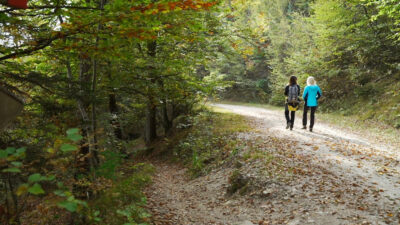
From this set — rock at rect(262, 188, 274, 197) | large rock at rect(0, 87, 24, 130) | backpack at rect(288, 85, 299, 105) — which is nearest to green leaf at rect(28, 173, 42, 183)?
large rock at rect(0, 87, 24, 130)

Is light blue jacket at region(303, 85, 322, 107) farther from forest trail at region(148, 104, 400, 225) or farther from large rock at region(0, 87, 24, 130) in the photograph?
large rock at region(0, 87, 24, 130)

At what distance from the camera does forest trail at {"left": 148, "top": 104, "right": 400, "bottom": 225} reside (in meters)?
5.32

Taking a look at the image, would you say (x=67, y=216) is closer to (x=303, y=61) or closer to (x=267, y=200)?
(x=267, y=200)

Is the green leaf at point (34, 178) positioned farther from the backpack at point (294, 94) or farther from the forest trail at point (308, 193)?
the backpack at point (294, 94)

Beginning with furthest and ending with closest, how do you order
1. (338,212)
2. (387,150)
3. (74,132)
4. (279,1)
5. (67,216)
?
(279,1), (387,150), (67,216), (338,212), (74,132)

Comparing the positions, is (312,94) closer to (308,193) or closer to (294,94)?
(294,94)

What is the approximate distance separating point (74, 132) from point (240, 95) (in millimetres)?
32881

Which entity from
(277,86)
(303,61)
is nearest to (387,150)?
(303,61)

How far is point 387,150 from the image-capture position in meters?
8.88

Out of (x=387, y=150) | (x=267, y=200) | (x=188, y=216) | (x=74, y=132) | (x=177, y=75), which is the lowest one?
(x=188, y=216)

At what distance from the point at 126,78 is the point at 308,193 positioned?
18.7 feet

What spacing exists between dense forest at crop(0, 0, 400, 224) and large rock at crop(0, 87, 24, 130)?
53 millimetres

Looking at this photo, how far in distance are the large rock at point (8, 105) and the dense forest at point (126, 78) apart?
0.05 m

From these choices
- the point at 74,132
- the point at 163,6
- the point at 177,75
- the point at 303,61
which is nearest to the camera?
the point at 74,132
